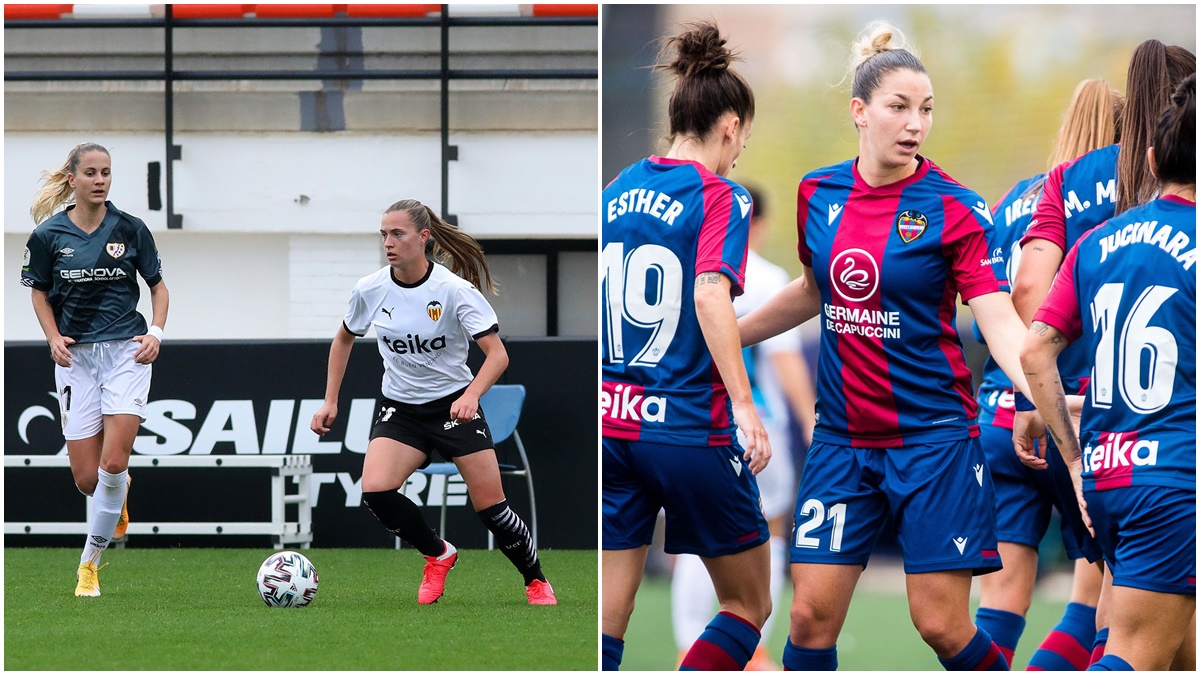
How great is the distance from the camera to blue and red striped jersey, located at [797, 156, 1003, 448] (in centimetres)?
355

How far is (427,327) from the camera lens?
555cm

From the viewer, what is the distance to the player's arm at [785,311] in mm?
3867

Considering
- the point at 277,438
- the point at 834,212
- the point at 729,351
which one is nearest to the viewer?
the point at 729,351

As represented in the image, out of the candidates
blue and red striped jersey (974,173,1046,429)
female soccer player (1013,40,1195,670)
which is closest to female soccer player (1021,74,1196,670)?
female soccer player (1013,40,1195,670)

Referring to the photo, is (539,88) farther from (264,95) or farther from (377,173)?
(264,95)

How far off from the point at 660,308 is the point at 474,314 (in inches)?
74.9

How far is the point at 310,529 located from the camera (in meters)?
8.25

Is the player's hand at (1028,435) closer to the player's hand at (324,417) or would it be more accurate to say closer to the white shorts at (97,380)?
the player's hand at (324,417)

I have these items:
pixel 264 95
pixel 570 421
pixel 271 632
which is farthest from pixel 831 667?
pixel 264 95

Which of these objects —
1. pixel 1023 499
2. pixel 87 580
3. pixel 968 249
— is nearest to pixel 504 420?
pixel 87 580

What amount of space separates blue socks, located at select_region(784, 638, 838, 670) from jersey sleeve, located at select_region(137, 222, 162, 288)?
143 inches

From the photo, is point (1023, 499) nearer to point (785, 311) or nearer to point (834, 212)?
point (785, 311)

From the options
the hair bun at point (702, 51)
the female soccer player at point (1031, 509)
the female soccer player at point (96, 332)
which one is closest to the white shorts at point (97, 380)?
the female soccer player at point (96, 332)

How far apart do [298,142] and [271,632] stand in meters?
6.74
